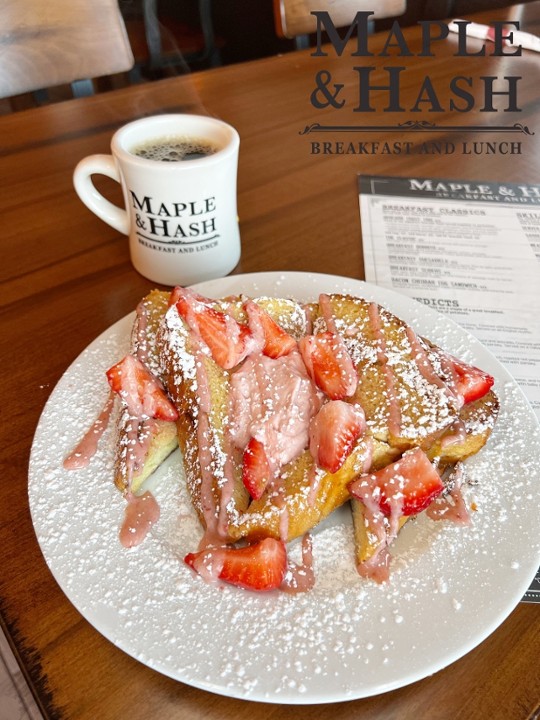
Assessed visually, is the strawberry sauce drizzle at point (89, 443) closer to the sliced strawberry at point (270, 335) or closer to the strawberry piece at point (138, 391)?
the strawberry piece at point (138, 391)

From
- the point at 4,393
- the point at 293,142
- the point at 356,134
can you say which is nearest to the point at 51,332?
the point at 4,393

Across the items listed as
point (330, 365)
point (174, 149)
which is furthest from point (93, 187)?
point (330, 365)

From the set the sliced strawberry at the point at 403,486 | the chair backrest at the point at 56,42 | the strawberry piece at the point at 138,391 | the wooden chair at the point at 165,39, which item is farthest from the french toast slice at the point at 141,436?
the wooden chair at the point at 165,39

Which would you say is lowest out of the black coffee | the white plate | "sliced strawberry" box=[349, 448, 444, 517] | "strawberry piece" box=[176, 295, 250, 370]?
the white plate

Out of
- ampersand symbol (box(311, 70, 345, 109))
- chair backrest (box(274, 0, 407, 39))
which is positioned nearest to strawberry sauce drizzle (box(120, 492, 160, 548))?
ampersand symbol (box(311, 70, 345, 109))

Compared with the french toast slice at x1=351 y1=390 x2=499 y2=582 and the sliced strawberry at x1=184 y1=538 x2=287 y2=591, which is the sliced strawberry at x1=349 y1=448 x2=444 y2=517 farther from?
Answer: the sliced strawberry at x1=184 y1=538 x2=287 y2=591

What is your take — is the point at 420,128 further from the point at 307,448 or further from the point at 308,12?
the point at 307,448

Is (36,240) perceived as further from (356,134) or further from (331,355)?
(356,134)
